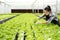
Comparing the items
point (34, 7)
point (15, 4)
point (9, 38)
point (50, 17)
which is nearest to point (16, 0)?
point (15, 4)

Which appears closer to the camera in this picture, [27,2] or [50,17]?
[50,17]

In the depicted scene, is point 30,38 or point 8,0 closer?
point 30,38

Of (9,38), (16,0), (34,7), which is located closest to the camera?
(9,38)

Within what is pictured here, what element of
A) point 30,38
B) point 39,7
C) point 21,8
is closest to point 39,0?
point 39,7

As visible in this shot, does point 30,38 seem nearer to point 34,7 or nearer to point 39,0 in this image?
point 39,0

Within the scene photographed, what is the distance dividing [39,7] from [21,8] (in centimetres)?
337

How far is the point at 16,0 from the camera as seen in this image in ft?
105

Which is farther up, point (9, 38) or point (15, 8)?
point (9, 38)

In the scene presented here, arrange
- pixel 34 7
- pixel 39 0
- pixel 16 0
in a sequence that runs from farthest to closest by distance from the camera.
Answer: pixel 16 0
pixel 34 7
pixel 39 0

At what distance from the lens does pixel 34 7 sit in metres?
30.0

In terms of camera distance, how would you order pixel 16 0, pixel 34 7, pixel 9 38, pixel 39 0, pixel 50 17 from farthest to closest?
pixel 16 0, pixel 34 7, pixel 39 0, pixel 50 17, pixel 9 38

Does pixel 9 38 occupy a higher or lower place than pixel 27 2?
higher

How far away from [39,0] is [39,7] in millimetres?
2402

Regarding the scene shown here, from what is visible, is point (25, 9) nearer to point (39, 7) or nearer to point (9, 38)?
point (39, 7)
